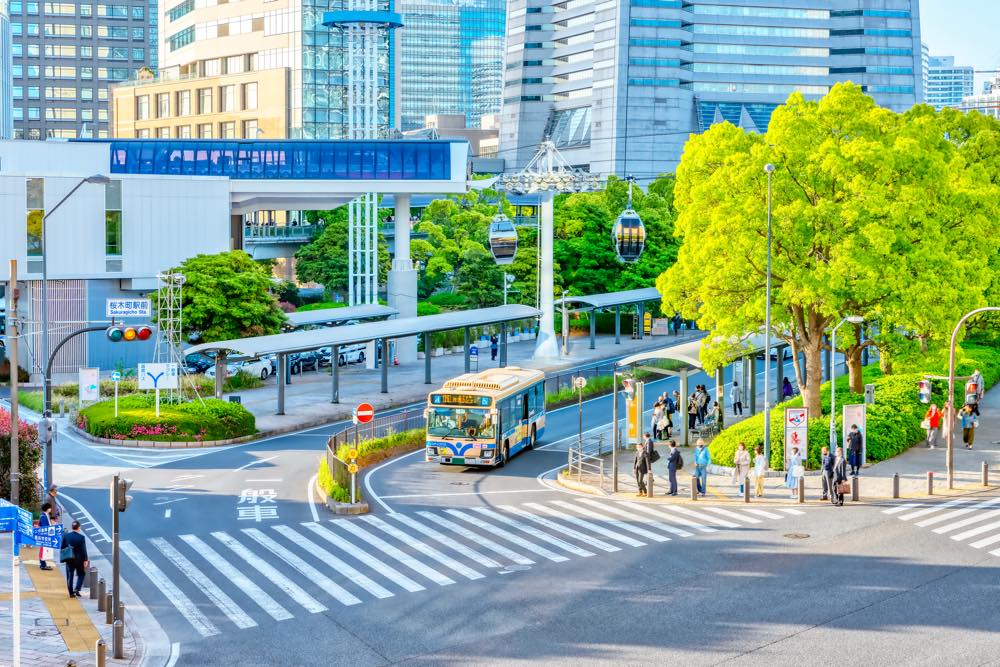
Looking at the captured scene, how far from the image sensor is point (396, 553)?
101 feet

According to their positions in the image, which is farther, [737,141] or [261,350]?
[261,350]

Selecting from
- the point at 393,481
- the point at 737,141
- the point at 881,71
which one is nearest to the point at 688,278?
the point at 737,141

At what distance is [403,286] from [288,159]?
416 inches

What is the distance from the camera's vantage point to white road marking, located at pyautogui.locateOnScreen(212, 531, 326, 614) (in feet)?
86.3

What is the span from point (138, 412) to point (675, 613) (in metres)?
29.5

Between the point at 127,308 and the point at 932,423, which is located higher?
the point at 127,308

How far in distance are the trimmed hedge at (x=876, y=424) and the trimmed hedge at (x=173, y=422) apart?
17319 millimetres

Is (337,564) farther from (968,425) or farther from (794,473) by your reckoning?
(968,425)

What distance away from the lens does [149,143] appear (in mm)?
80188

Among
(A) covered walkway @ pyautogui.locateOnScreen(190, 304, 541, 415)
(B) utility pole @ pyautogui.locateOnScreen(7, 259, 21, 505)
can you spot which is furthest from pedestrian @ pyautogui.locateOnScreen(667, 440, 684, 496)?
(A) covered walkway @ pyautogui.locateOnScreen(190, 304, 541, 415)

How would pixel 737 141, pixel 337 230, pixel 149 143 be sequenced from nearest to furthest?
pixel 737 141 → pixel 149 143 → pixel 337 230

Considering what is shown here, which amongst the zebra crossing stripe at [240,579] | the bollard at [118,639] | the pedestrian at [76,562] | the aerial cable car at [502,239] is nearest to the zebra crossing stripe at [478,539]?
the zebra crossing stripe at [240,579]

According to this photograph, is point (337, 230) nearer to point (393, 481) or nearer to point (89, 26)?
point (393, 481)

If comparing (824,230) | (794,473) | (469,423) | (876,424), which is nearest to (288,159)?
(469,423)
